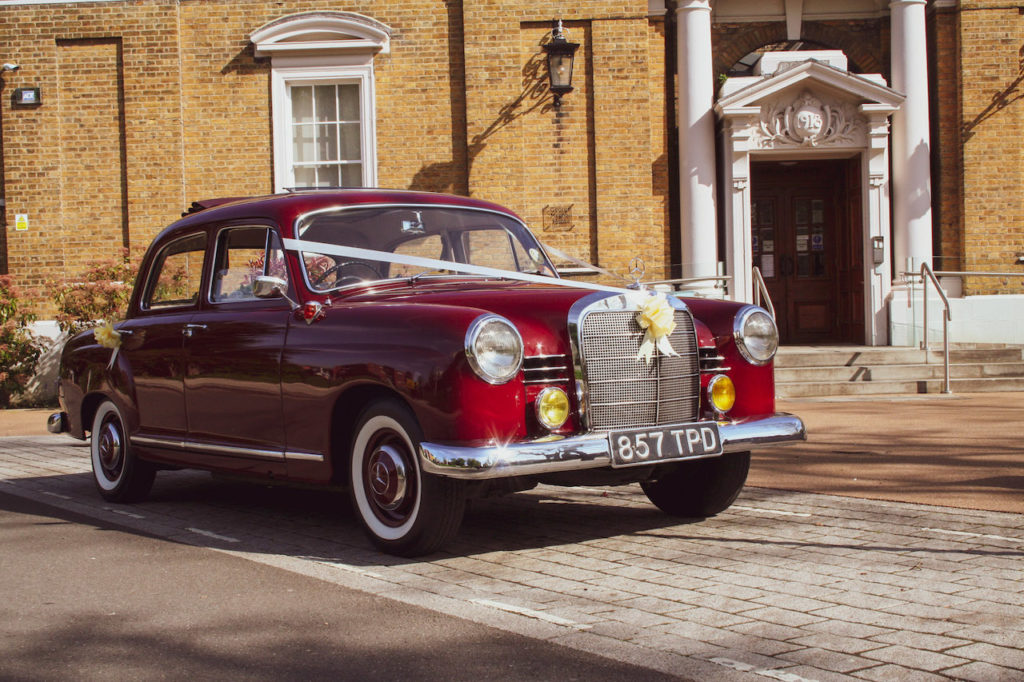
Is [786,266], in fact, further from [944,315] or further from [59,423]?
[59,423]

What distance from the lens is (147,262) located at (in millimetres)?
7336

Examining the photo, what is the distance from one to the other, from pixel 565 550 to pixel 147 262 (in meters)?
3.61

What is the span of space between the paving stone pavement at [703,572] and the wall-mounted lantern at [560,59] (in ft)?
29.5

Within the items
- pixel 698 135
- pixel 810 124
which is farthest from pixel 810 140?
pixel 698 135

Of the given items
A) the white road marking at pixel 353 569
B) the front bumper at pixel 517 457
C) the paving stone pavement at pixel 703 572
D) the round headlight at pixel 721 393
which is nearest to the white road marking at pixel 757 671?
the paving stone pavement at pixel 703 572

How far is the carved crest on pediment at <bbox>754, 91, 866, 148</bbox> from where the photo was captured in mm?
15125

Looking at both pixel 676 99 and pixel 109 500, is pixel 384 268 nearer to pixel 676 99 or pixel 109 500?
pixel 109 500

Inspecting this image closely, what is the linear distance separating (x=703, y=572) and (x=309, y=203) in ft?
9.51

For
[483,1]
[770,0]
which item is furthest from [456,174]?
[770,0]

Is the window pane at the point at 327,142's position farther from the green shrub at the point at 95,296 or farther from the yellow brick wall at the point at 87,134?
the green shrub at the point at 95,296

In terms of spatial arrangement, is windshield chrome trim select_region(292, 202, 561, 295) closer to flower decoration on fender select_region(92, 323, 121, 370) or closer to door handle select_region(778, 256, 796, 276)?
flower decoration on fender select_region(92, 323, 121, 370)

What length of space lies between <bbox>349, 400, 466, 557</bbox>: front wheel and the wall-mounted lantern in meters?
10.7

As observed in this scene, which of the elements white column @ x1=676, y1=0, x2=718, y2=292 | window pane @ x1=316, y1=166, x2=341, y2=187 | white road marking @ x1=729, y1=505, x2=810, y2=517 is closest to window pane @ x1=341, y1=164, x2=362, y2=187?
window pane @ x1=316, y1=166, x2=341, y2=187

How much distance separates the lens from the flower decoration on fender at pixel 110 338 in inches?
284
